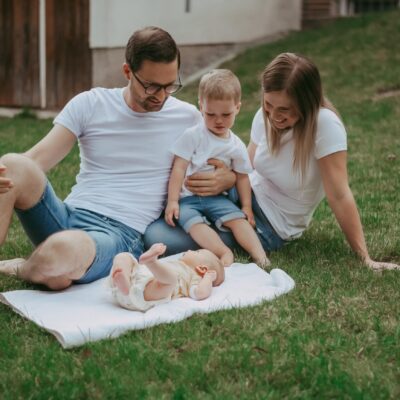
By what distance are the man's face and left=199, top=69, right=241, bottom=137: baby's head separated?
245 millimetres

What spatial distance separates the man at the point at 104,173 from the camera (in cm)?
412

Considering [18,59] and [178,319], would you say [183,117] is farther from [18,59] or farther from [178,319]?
[18,59]

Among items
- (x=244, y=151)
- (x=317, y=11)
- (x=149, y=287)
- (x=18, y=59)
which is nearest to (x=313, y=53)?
(x=317, y=11)

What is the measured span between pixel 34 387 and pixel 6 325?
0.68 metres

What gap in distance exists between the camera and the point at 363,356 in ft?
11.0

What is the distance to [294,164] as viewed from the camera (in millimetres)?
4703

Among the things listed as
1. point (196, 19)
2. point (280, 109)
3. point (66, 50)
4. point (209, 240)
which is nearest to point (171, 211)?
point (209, 240)

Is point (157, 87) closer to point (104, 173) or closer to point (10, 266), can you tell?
point (104, 173)

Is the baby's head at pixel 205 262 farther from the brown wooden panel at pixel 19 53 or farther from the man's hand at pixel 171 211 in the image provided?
the brown wooden panel at pixel 19 53

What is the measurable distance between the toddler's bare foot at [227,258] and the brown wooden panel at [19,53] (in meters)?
8.98

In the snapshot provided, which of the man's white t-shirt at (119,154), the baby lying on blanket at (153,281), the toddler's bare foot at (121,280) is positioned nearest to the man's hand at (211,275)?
the baby lying on blanket at (153,281)

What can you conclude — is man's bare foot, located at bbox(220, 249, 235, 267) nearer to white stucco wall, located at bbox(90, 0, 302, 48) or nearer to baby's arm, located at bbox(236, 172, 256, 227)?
baby's arm, located at bbox(236, 172, 256, 227)

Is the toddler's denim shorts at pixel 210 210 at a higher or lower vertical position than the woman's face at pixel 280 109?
lower

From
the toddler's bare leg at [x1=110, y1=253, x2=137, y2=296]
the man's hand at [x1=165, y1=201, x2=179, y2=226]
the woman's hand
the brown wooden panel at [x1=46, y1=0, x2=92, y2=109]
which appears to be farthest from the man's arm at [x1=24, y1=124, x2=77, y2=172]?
the brown wooden panel at [x1=46, y1=0, x2=92, y2=109]
